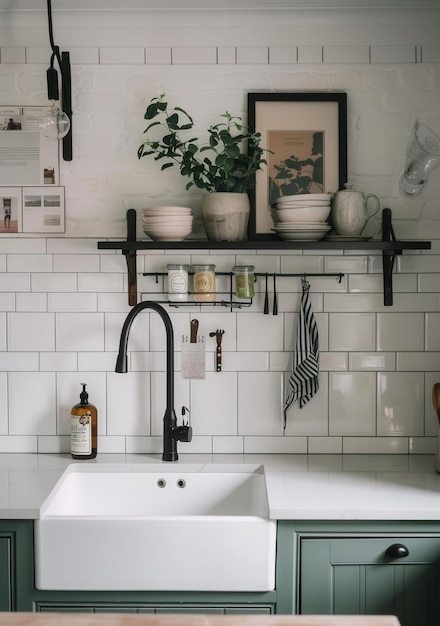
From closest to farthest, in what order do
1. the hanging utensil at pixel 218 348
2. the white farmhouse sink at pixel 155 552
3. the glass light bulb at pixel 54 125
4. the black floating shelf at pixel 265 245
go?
the white farmhouse sink at pixel 155 552 < the glass light bulb at pixel 54 125 < the black floating shelf at pixel 265 245 < the hanging utensil at pixel 218 348

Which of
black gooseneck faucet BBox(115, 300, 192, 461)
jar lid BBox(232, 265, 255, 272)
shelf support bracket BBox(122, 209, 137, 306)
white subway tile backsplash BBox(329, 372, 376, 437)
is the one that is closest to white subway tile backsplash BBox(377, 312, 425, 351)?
white subway tile backsplash BBox(329, 372, 376, 437)

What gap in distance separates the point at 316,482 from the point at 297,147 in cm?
112

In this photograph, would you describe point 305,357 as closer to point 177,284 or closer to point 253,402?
point 253,402

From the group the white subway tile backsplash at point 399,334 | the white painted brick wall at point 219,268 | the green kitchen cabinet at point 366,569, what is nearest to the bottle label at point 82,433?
the white painted brick wall at point 219,268

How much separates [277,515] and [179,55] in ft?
5.10

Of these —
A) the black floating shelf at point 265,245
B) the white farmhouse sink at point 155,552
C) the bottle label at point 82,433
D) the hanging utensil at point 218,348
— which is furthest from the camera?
the hanging utensil at point 218,348

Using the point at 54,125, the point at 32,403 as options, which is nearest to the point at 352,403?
the point at 32,403

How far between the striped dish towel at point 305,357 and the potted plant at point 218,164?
1.12ft

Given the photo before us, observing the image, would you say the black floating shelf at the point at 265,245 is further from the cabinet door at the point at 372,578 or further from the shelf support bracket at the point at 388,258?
the cabinet door at the point at 372,578

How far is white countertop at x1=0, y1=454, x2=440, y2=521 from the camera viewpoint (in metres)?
2.01

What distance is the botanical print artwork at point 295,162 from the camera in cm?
258

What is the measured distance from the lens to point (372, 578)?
205cm

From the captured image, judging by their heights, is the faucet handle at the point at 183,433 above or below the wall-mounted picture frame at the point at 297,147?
below

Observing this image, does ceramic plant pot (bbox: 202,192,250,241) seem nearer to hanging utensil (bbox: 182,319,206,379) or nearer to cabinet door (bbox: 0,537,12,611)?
hanging utensil (bbox: 182,319,206,379)
